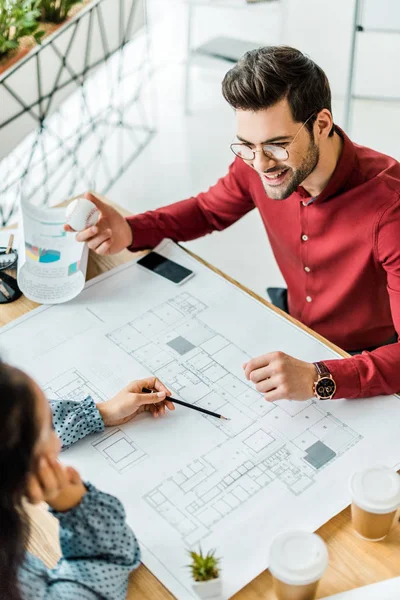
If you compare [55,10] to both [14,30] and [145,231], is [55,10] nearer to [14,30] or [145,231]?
[14,30]

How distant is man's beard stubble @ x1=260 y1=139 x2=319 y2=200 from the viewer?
1424mm

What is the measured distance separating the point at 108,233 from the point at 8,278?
0.23 meters

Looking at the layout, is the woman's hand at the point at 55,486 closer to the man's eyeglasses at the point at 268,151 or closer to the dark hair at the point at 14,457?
the dark hair at the point at 14,457

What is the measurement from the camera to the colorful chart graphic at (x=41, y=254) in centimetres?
156

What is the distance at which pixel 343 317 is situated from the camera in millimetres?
1616

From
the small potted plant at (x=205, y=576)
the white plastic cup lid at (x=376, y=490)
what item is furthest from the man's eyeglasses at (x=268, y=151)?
the small potted plant at (x=205, y=576)

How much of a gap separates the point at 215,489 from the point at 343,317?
644 millimetres

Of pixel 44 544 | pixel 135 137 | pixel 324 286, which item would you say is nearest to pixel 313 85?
pixel 324 286

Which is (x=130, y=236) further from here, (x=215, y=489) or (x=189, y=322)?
(x=215, y=489)

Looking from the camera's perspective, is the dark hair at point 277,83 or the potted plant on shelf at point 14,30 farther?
the potted plant on shelf at point 14,30

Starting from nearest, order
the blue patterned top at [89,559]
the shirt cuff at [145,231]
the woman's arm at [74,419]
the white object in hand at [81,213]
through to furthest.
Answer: the blue patterned top at [89,559] < the woman's arm at [74,419] < the white object in hand at [81,213] < the shirt cuff at [145,231]

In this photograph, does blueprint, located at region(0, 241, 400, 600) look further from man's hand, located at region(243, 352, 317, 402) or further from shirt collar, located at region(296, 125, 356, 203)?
shirt collar, located at region(296, 125, 356, 203)

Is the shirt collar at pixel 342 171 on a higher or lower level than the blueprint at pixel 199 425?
higher

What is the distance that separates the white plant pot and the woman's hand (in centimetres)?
19
